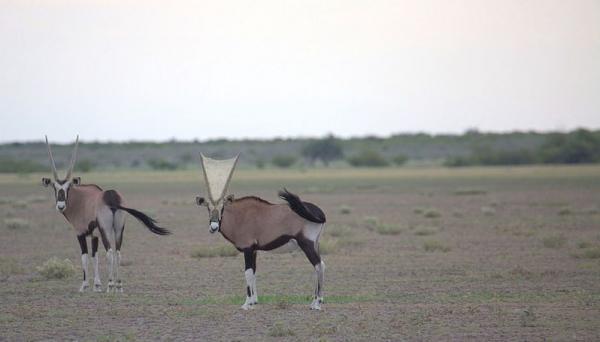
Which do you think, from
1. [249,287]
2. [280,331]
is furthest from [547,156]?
[280,331]

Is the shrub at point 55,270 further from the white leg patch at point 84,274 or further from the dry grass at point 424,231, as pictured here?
the dry grass at point 424,231

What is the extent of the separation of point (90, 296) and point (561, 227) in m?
19.3

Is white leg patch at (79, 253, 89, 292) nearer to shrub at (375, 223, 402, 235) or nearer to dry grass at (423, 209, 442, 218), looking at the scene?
shrub at (375, 223, 402, 235)

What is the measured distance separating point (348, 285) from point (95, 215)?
4766 mm

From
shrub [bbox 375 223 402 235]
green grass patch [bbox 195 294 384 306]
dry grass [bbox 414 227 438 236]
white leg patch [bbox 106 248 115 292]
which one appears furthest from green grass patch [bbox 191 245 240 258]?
dry grass [bbox 414 227 438 236]

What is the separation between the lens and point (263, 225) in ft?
46.7

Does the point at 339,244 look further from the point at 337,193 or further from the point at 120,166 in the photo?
the point at 120,166

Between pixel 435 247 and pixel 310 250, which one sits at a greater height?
pixel 310 250

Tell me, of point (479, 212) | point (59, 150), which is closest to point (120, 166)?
point (59, 150)

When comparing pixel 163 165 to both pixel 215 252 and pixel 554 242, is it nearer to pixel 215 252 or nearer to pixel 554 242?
pixel 215 252

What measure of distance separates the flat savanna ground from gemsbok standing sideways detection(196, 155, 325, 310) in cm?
69

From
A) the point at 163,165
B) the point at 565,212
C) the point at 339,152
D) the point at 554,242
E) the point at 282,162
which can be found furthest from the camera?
the point at 339,152

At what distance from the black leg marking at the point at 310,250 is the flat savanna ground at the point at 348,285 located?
808 millimetres

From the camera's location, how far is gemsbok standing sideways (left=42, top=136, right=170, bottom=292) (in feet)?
52.7
